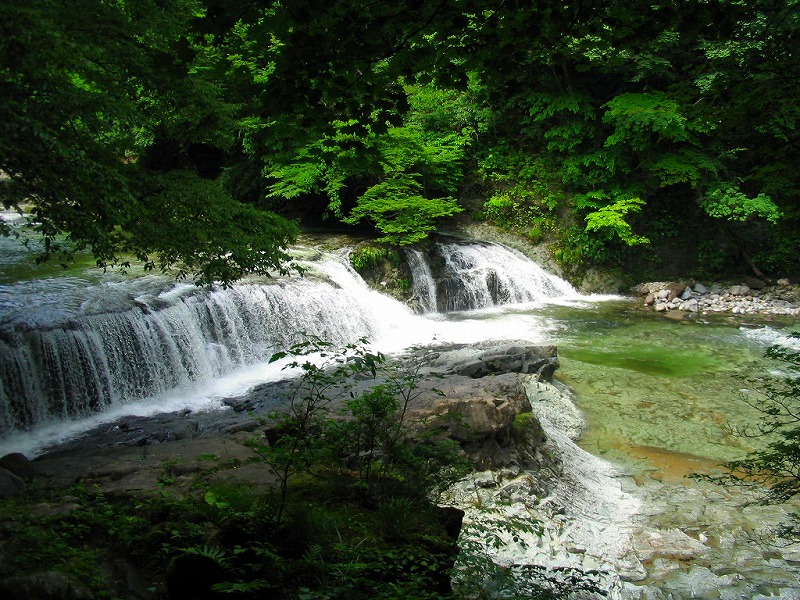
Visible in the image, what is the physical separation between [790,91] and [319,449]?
435cm

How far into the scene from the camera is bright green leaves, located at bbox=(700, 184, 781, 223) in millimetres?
13938

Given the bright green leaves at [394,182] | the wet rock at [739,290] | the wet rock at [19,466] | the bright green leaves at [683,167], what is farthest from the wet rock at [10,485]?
the wet rock at [739,290]

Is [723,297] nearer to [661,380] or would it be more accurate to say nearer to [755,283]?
[755,283]

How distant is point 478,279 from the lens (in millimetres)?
14555

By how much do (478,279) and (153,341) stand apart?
8529mm

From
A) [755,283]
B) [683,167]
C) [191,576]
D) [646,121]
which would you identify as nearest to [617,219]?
[683,167]

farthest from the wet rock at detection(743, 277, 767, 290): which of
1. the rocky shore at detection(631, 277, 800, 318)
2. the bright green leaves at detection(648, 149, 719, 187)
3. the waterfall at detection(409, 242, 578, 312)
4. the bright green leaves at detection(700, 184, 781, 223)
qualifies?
the waterfall at detection(409, 242, 578, 312)

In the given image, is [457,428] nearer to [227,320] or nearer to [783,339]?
[227,320]

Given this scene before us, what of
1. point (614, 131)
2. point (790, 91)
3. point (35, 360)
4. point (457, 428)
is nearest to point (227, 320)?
point (35, 360)

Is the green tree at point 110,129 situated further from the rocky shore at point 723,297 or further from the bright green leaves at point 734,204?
A: the bright green leaves at point 734,204

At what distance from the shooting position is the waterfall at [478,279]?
14.2 m

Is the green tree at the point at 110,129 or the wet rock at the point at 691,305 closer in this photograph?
the green tree at the point at 110,129

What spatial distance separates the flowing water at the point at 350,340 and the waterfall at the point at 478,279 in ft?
0.26

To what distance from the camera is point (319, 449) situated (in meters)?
3.54
